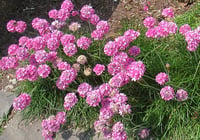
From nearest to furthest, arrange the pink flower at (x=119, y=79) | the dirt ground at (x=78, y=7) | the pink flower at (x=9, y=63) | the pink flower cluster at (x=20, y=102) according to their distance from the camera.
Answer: the pink flower at (x=119, y=79), the pink flower cluster at (x=20, y=102), the pink flower at (x=9, y=63), the dirt ground at (x=78, y=7)

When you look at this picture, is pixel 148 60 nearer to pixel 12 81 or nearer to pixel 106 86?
pixel 106 86

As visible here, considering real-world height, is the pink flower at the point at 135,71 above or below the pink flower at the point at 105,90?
above

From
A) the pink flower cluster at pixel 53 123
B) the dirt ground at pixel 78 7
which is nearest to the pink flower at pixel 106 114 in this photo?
the pink flower cluster at pixel 53 123

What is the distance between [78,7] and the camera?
4098 mm

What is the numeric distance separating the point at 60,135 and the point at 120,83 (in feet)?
3.53

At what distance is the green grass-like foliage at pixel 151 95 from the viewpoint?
2.52 metres

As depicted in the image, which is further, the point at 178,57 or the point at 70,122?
the point at 70,122

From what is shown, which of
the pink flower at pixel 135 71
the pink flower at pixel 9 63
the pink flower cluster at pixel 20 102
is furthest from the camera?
the pink flower at pixel 9 63

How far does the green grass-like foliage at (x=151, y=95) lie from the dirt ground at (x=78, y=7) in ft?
2.15

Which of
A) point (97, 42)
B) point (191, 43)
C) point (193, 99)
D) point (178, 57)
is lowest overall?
point (193, 99)

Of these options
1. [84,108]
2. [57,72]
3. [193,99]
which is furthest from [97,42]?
[193,99]

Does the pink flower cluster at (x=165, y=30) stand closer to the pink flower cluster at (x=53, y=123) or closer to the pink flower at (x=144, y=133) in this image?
the pink flower at (x=144, y=133)

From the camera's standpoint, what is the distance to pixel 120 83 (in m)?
2.15

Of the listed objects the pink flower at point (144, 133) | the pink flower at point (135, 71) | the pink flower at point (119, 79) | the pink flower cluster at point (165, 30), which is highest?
the pink flower cluster at point (165, 30)
